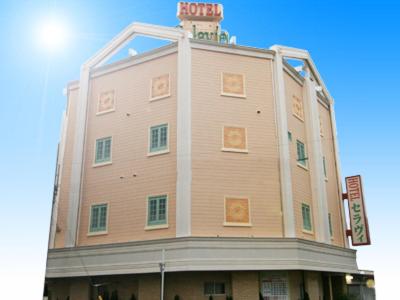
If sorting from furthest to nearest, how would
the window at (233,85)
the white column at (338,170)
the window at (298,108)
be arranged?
the white column at (338,170) < the window at (298,108) < the window at (233,85)

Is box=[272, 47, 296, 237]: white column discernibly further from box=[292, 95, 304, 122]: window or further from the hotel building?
box=[292, 95, 304, 122]: window

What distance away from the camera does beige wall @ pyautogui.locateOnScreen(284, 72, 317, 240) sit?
788 inches

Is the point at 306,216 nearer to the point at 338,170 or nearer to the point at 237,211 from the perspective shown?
the point at 237,211

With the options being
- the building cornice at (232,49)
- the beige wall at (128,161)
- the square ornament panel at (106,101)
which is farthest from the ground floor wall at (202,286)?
the building cornice at (232,49)

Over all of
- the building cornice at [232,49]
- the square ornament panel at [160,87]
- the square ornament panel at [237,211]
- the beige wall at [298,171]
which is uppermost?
the building cornice at [232,49]

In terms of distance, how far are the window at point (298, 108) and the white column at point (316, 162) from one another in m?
0.42

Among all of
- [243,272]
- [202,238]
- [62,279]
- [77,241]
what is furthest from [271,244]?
[62,279]

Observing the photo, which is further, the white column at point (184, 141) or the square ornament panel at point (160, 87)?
the square ornament panel at point (160, 87)

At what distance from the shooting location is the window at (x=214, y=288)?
17.3 meters

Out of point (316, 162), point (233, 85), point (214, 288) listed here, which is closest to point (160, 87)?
point (233, 85)

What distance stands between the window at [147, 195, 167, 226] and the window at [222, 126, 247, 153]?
155 inches

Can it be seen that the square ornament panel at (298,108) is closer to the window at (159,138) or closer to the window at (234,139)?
the window at (234,139)

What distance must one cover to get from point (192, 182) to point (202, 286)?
459 centimetres

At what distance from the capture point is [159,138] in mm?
19688
